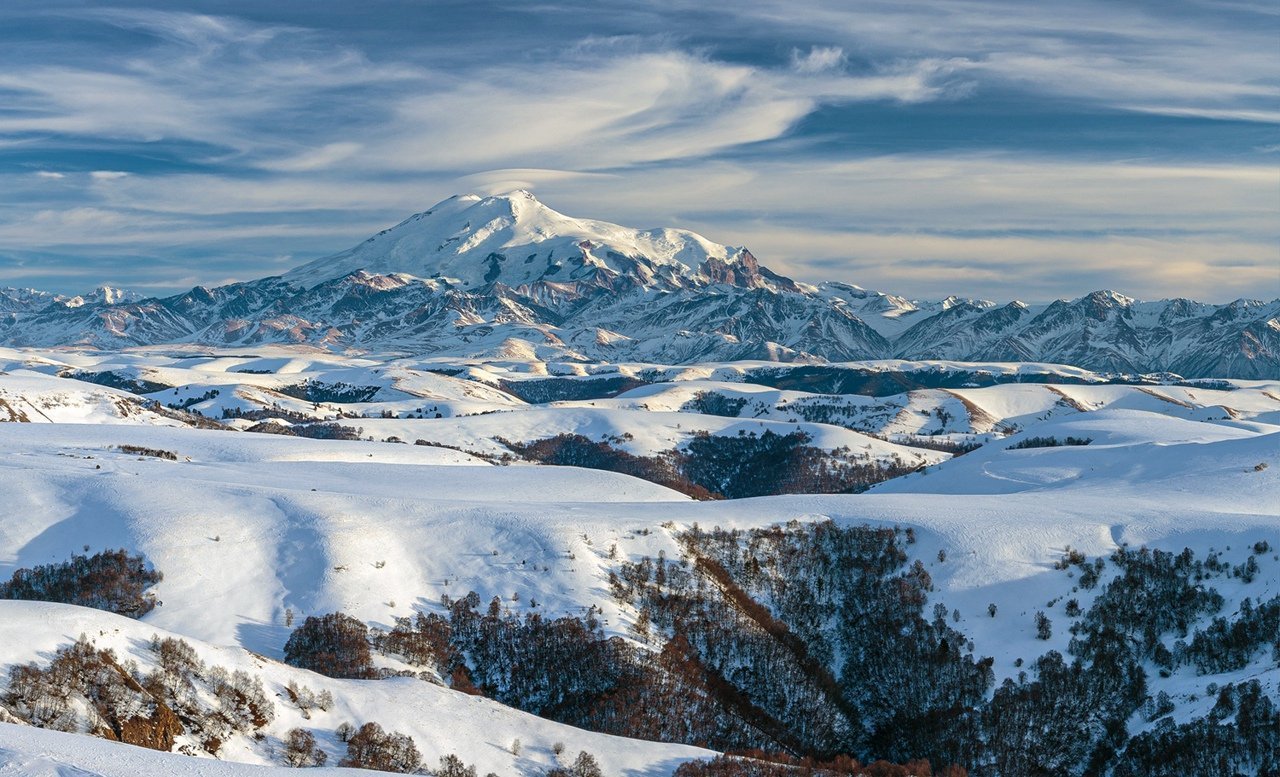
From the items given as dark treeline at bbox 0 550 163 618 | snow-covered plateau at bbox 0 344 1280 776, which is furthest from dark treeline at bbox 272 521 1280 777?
dark treeline at bbox 0 550 163 618

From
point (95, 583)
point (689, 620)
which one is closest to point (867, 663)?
point (689, 620)

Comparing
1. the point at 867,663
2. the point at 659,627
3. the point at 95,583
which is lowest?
the point at 867,663

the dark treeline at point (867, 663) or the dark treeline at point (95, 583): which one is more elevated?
the dark treeline at point (95, 583)

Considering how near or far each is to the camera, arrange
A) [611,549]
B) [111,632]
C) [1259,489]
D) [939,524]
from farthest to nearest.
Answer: [1259,489] < [939,524] < [611,549] < [111,632]

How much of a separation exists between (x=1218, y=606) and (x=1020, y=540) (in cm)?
2395

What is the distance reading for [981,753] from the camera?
11319 cm

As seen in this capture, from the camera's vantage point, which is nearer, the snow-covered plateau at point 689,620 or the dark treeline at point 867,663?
the snow-covered plateau at point 689,620

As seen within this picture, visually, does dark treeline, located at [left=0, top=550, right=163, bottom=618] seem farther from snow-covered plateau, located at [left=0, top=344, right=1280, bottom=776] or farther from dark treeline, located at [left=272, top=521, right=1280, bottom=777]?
dark treeline, located at [left=272, top=521, right=1280, bottom=777]

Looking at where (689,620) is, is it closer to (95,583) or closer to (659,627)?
(659,627)

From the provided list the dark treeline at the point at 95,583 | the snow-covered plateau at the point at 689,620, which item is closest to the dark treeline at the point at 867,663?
the snow-covered plateau at the point at 689,620

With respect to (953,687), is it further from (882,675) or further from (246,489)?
(246,489)

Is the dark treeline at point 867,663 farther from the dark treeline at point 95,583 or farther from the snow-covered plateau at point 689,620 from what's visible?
the dark treeline at point 95,583

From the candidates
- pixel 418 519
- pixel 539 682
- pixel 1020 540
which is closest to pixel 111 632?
pixel 539 682

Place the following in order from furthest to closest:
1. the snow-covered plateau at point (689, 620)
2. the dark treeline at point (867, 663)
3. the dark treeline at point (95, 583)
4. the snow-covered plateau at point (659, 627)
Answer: the dark treeline at point (95, 583) < the dark treeline at point (867, 663) < the snow-covered plateau at point (689, 620) < the snow-covered plateau at point (659, 627)
